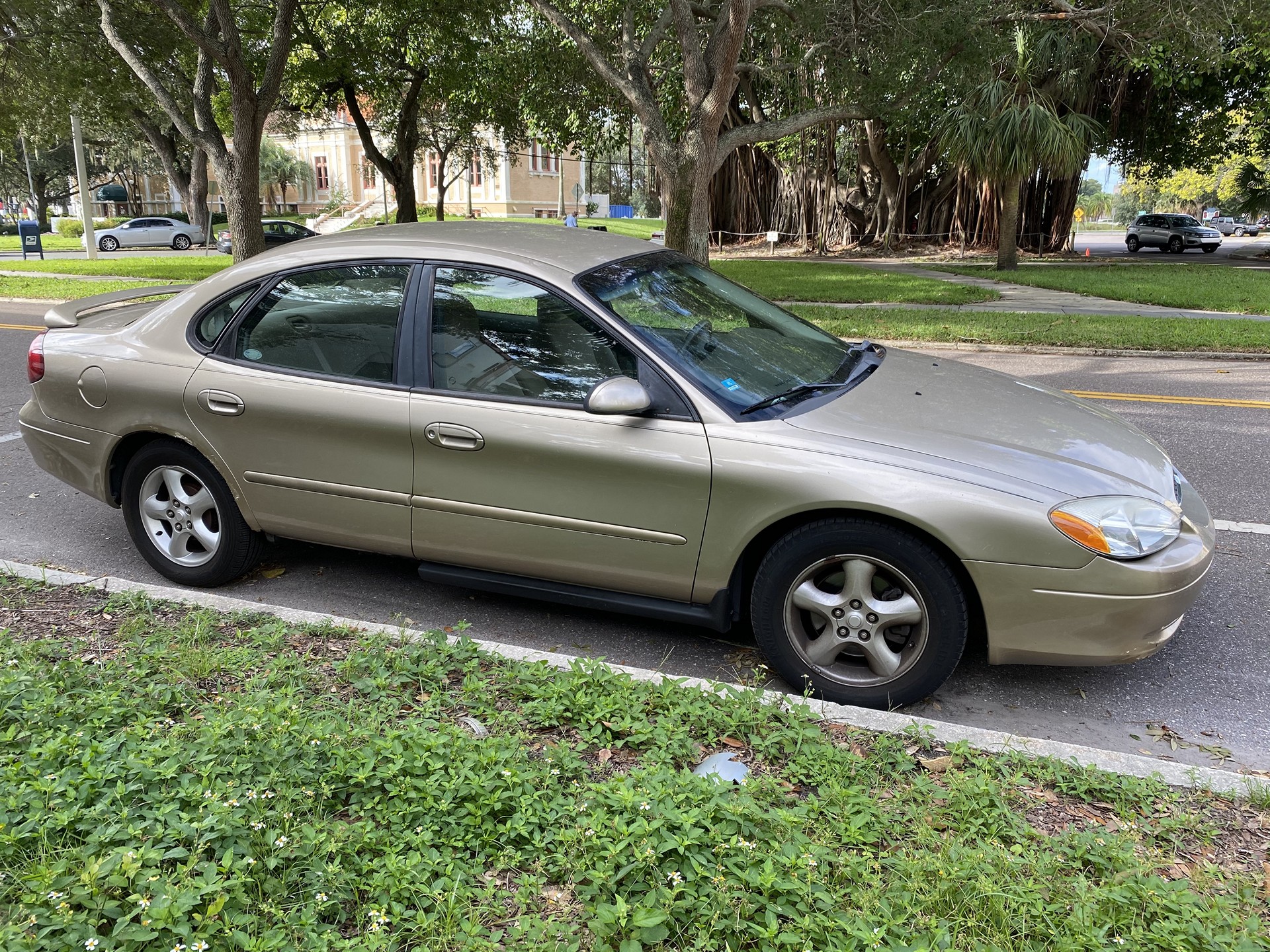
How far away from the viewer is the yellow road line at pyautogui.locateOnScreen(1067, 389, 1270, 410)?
8.15 metres

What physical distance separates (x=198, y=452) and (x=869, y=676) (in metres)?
3.12

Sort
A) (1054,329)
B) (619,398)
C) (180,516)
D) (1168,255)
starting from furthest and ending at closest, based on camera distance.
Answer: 1. (1168,255)
2. (1054,329)
3. (180,516)
4. (619,398)

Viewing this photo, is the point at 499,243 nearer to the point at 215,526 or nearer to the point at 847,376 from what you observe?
the point at 847,376

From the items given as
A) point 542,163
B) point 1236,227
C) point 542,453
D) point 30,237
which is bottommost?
point 542,453

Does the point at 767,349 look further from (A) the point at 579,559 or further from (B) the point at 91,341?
(B) the point at 91,341

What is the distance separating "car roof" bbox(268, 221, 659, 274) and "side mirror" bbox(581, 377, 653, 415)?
65 cm

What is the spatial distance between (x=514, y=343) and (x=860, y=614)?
68.5 inches

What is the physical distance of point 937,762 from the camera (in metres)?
2.93

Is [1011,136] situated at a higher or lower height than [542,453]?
higher

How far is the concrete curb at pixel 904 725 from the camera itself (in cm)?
284

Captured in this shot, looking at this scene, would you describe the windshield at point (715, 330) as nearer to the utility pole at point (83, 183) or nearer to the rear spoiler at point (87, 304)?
the rear spoiler at point (87, 304)

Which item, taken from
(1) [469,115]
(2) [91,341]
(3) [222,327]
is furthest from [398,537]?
(1) [469,115]

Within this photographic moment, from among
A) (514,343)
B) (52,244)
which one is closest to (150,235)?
(52,244)

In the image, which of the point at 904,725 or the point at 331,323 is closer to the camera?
the point at 904,725
